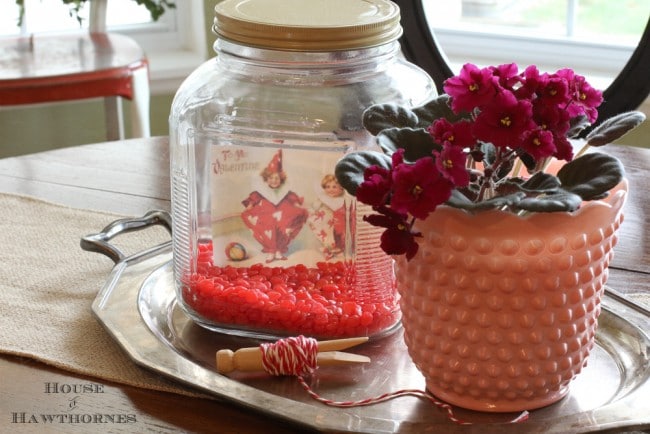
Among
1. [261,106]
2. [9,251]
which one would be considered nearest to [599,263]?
[261,106]

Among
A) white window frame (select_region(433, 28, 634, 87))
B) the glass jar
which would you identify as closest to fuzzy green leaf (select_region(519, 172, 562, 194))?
the glass jar

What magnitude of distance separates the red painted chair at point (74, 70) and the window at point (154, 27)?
34cm

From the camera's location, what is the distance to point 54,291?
986mm

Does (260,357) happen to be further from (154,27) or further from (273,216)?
(154,27)

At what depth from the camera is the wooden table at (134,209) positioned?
2.48 ft

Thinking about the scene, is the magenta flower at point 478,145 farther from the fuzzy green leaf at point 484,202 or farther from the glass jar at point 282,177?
the glass jar at point 282,177

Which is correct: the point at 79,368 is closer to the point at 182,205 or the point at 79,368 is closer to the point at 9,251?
the point at 182,205

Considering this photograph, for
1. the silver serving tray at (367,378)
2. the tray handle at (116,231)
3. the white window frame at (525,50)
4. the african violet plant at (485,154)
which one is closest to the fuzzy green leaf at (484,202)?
the african violet plant at (485,154)

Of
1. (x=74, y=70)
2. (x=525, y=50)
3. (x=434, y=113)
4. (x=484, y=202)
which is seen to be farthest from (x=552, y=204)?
(x=525, y=50)

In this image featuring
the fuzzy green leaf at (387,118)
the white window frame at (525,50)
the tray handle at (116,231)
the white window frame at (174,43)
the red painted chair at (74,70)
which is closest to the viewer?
the fuzzy green leaf at (387,118)

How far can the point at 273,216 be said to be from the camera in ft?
2.93

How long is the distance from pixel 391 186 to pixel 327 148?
0.22 m

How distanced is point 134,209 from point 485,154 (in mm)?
598

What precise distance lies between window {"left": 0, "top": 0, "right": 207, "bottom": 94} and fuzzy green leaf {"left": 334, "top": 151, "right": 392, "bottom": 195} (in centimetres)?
194
